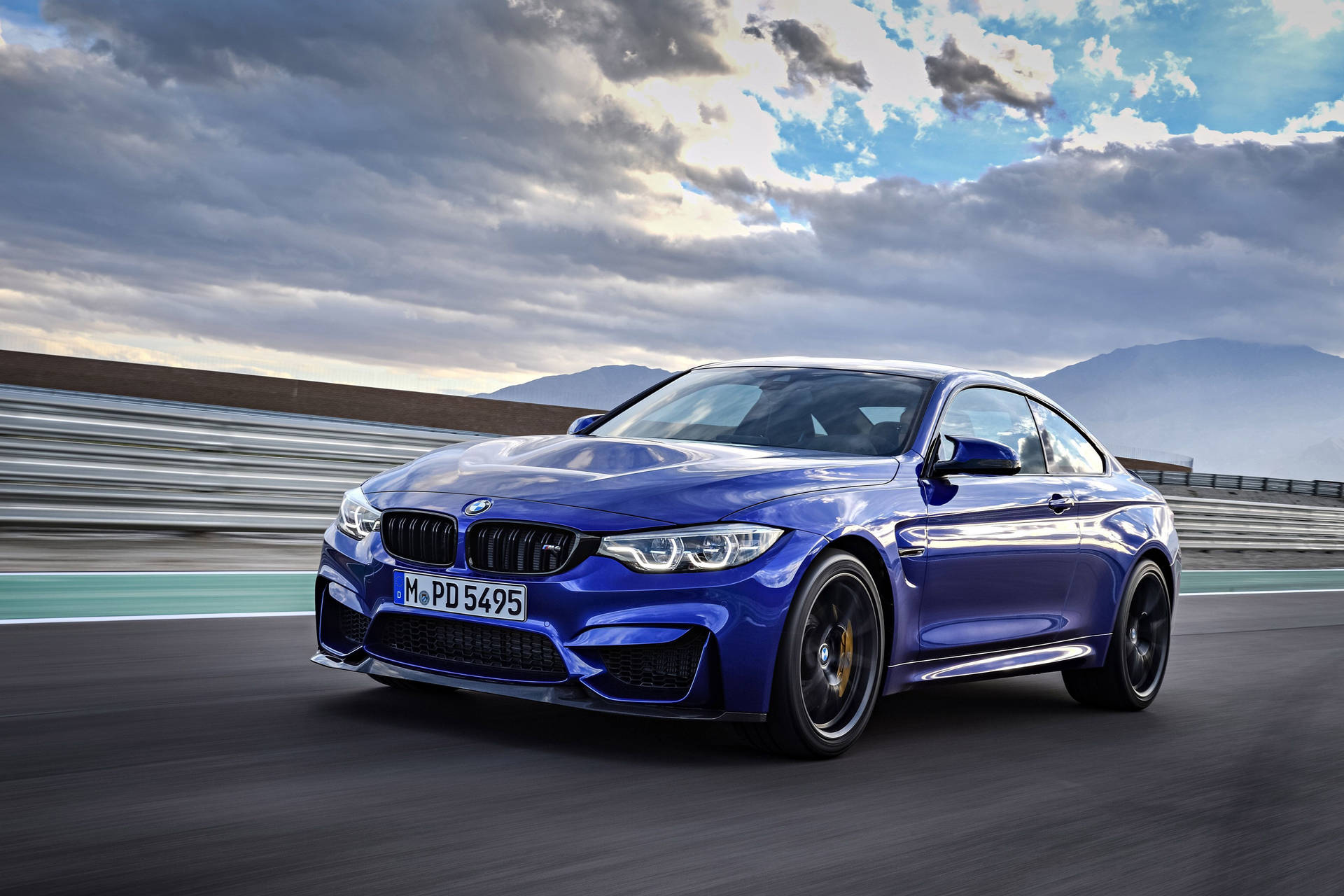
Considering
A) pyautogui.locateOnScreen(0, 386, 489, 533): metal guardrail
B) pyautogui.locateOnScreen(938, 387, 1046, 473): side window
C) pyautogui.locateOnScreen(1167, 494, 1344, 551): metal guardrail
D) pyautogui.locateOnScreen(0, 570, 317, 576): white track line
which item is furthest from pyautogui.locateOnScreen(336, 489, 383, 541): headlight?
pyautogui.locateOnScreen(1167, 494, 1344, 551): metal guardrail

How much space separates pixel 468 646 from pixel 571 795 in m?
0.66

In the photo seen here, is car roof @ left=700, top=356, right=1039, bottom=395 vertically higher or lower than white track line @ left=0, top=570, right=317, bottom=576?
higher

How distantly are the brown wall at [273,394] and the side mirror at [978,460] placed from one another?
29354mm

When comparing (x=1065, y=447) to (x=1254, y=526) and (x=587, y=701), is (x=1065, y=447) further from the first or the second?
(x=1254, y=526)

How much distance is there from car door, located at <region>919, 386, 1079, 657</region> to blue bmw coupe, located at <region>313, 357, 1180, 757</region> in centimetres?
1

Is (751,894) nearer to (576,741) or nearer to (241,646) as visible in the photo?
(576,741)

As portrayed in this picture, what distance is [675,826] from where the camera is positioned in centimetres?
387

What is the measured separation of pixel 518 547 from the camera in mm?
4477

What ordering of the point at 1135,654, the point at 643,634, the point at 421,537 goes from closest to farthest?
the point at 643,634 < the point at 421,537 < the point at 1135,654

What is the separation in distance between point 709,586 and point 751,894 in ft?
3.99

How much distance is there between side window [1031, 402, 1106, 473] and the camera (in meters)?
6.47

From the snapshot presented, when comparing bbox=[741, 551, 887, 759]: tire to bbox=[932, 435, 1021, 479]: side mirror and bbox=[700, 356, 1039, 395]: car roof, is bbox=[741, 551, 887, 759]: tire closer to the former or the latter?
bbox=[932, 435, 1021, 479]: side mirror

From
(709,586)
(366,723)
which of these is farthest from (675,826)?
(366,723)

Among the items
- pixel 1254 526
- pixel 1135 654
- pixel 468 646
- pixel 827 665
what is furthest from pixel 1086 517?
pixel 1254 526
